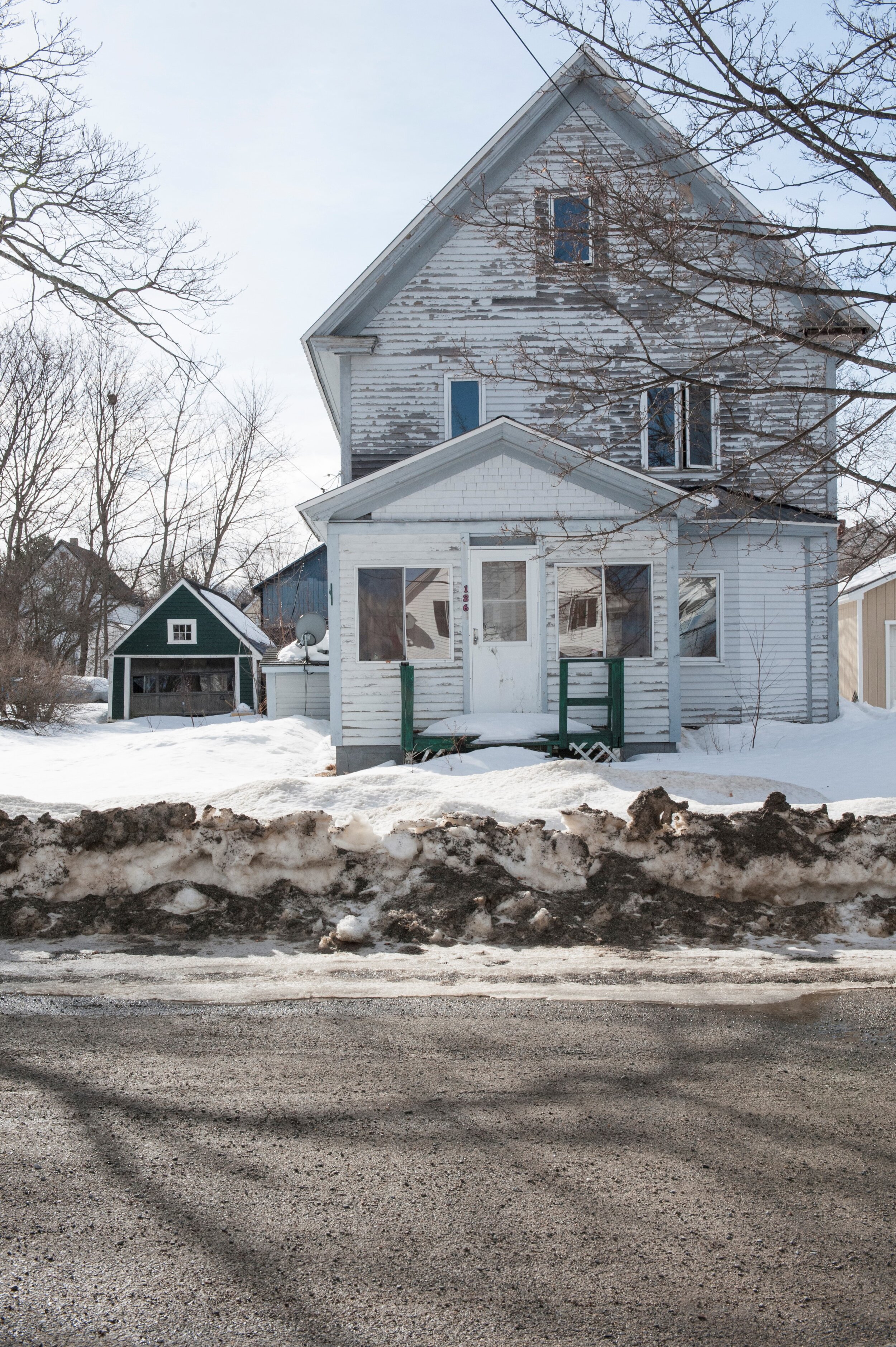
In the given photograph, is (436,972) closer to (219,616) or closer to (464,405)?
(464,405)

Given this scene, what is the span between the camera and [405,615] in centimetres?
1331

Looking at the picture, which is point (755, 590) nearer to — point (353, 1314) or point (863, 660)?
point (863, 660)

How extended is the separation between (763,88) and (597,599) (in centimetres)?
814

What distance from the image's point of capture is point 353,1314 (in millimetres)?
2195

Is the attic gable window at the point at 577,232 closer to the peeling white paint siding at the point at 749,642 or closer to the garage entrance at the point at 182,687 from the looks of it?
the peeling white paint siding at the point at 749,642

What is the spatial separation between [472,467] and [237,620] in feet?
58.3

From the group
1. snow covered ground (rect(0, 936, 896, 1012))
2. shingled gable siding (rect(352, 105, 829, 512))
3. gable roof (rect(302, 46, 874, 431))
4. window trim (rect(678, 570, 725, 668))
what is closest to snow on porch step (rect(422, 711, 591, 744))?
window trim (rect(678, 570, 725, 668))

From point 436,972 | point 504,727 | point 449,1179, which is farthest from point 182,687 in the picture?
point 449,1179

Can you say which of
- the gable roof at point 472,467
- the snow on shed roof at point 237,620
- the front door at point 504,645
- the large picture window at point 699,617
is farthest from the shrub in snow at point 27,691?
the large picture window at point 699,617

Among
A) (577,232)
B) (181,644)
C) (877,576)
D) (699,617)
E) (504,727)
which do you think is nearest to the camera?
(577,232)

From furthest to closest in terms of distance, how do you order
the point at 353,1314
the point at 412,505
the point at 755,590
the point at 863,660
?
1. the point at 863,660
2. the point at 755,590
3. the point at 412,505
4. the point at 353,1314

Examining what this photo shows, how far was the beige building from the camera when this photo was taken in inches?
933

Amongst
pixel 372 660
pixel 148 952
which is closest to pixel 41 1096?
pixel 148 952

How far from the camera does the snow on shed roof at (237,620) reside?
2875 centimetres
